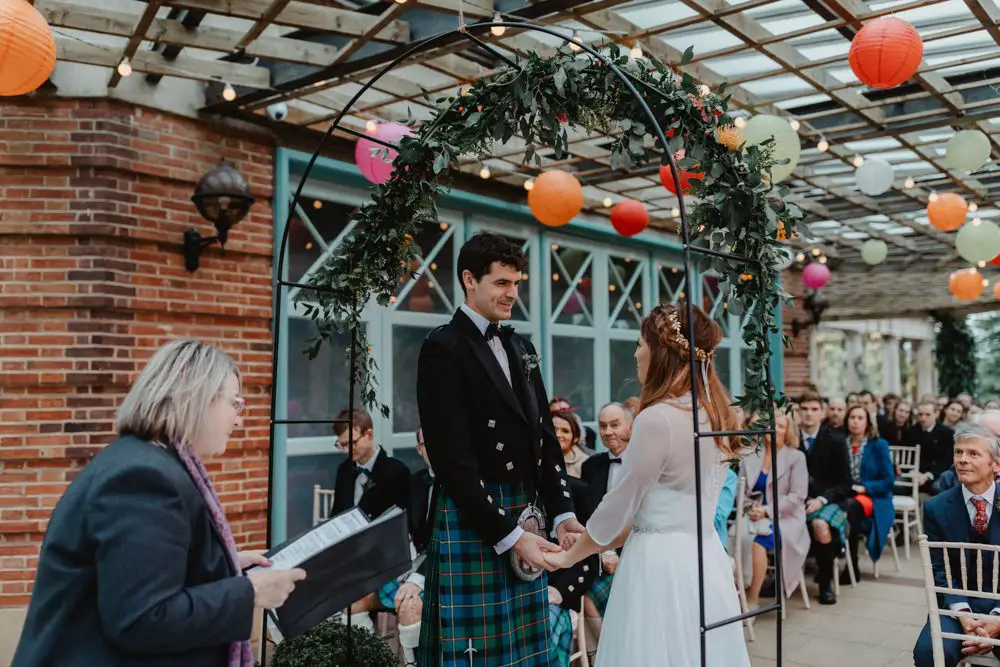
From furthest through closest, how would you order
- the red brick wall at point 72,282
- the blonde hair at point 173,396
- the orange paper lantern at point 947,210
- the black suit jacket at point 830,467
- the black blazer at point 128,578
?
the black suit jacket at point 830,467 < the orange paper lantern at point 947,210 < the red brick wall at point 72,282 < the blonde hair at point 173,396 < the black blazer at point 128,578

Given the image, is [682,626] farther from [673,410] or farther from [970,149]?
[970,149]

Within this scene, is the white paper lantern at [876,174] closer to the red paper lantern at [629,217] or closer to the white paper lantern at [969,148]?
the white paper lantern at [969,148]

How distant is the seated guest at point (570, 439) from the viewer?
5.64 meters

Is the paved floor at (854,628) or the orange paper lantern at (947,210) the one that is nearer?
the paved floor at (854,628)

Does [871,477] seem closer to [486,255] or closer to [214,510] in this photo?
[486,255]

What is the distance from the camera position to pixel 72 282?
5.09 metres

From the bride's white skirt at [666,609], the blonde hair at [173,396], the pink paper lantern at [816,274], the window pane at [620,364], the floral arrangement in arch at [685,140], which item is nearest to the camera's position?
the blonde hair at [173,396]

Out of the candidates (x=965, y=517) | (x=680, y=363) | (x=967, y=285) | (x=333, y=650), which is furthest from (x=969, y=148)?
(x=333, y=650)

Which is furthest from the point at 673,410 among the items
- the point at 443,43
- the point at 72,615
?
the point at 443,43

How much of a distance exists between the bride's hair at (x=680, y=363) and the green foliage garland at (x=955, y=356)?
21.7 meters

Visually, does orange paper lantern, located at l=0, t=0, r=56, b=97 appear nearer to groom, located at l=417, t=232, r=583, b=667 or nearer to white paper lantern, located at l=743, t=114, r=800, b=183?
groom, located at l=417, t=232, r=583, b=667

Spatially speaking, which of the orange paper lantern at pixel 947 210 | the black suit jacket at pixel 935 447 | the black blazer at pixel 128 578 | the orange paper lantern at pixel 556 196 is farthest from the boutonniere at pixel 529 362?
the black suit jacket at pixel 935 447

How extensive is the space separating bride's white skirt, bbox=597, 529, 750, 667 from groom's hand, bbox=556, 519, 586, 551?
0.64ft

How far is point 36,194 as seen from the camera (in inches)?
201
